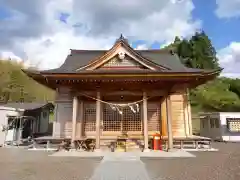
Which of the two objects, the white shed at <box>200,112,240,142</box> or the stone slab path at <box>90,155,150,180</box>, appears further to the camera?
the white shed at <box>200,112,240,142</box>

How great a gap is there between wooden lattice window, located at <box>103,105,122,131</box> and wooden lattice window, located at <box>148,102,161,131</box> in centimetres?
195

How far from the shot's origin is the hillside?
114 ft

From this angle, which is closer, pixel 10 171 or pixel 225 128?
pixel 10 171

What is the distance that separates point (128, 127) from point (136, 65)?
402cm

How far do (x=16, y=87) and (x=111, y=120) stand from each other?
27.7 m

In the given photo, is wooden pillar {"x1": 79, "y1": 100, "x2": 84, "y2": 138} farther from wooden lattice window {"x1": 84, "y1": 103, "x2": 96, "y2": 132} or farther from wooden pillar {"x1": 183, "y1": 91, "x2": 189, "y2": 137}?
wooden pillar {"x1": 183, "y1": 91, "x2": 189, "y2": 137}

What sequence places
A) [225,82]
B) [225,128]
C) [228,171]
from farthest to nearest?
[225,82] → [225,128] → [228,171]

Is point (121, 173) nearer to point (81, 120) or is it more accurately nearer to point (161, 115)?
point (81, 120)

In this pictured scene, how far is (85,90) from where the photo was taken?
1259cm

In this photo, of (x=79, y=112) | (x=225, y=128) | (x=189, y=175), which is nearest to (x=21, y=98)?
(x=79, y=112)

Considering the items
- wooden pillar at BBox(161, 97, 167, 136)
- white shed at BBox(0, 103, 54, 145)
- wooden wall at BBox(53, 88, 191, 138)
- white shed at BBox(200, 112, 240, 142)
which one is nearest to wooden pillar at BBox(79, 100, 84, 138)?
wooden wall at BBox(53, 88, 191, 138)

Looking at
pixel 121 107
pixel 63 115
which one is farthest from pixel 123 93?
pixel 63 115

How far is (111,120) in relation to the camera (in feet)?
45.2

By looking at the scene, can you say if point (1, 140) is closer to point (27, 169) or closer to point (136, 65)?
point (27, 169)
